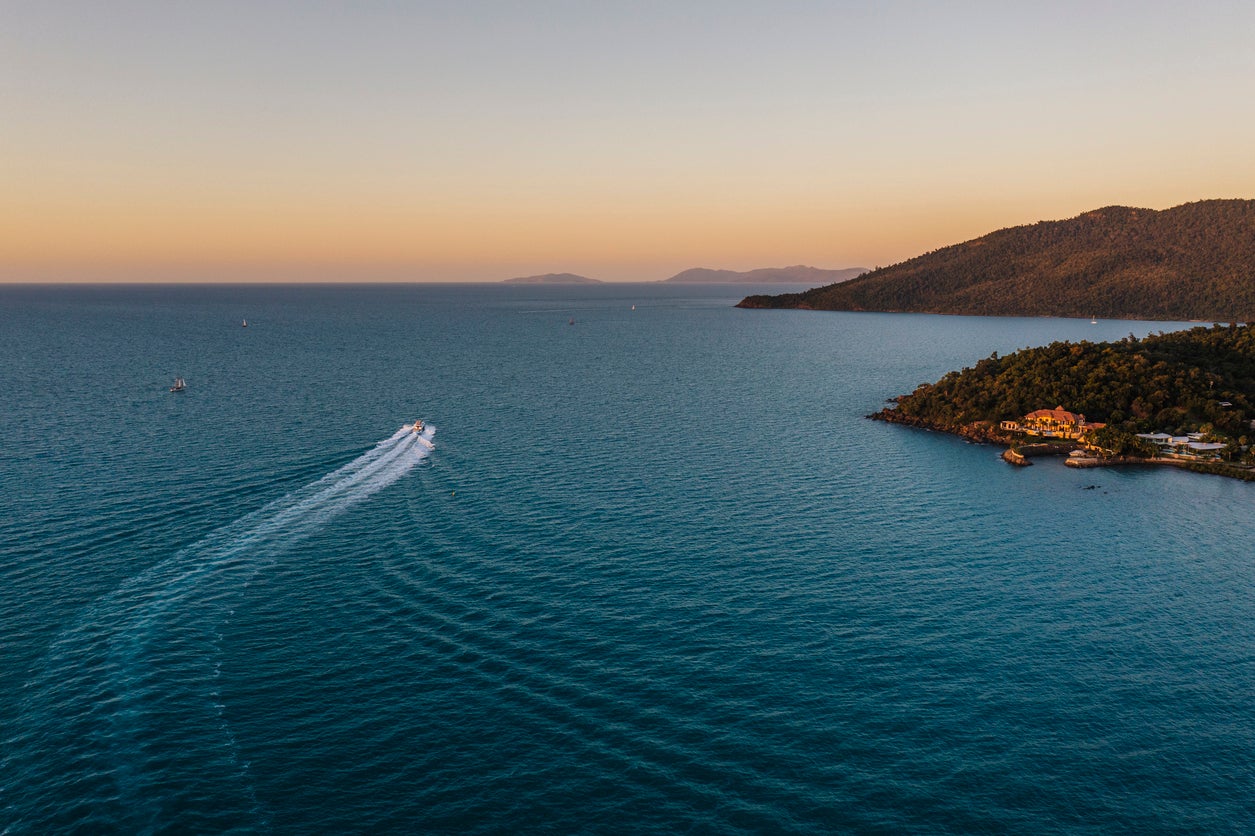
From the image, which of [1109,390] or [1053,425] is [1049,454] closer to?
[1053,425]

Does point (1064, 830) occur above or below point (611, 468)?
below

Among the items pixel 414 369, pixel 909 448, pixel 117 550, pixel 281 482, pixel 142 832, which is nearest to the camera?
pixel 142 832

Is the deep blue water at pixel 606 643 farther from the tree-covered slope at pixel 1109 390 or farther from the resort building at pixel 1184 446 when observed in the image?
the tree-covered slope at pixel 1109 390

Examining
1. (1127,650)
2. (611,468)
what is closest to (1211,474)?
(1127,650)

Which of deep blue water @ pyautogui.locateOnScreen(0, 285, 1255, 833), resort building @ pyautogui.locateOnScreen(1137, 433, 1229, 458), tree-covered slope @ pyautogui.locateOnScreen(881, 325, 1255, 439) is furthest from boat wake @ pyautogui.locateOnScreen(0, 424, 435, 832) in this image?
resort building @ pyautogui.locateOnScreen(1137, 433, 1229, 458)

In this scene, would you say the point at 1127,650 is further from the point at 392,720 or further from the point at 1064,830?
the point at 392,720
